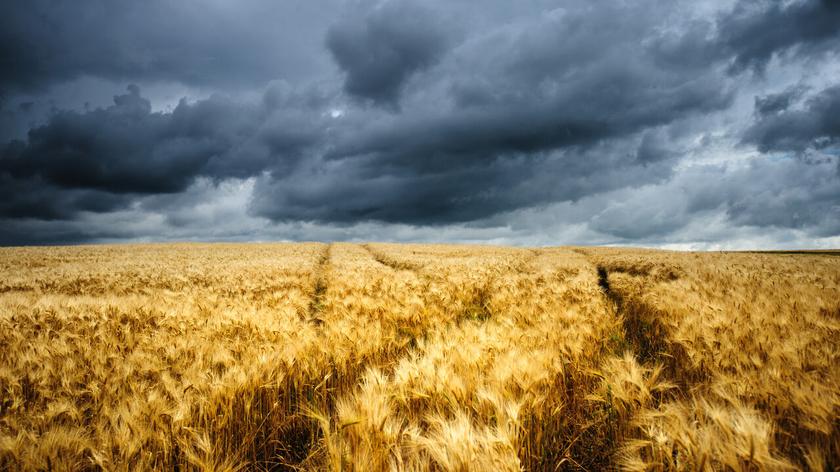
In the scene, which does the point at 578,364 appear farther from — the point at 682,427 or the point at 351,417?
the point at 351,417

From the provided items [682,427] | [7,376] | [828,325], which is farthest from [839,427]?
[7,376]

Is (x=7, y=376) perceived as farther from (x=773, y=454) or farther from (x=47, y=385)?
(x=773, y=454)

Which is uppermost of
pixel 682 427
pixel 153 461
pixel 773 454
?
pixel 682 427

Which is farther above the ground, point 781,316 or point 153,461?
point 781,316

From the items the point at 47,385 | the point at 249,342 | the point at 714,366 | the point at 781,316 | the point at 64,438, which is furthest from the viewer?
the point at 781,316

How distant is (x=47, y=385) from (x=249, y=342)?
1.55m

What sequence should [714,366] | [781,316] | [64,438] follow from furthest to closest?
[781,316]
[714,366]
[64,438]

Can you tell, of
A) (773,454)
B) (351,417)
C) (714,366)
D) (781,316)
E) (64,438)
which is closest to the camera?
(773,454)

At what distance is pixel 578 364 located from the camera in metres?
3.46

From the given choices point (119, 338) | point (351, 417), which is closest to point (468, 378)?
point (351, 417)

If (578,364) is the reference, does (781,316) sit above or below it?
above

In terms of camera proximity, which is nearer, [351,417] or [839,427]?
[839,427]

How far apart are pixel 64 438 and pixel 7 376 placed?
1.68 m

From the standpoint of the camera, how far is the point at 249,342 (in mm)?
3914
